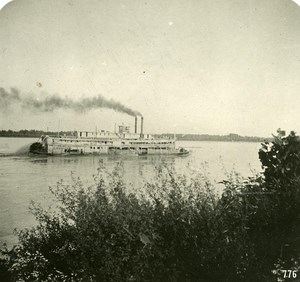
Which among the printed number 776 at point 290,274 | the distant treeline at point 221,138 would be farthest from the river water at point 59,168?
the printed number 776 at point 290,274

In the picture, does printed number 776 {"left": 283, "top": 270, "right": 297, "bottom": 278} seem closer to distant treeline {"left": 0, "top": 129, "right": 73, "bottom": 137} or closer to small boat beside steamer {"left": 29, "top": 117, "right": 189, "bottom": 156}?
small boat beside steamer {"left": 29, "top": 117, "right": 189, "bottom": 156}

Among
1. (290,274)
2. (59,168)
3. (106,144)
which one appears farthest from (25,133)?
(290,274)

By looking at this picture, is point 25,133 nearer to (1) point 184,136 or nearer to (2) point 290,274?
(1) point 184,136

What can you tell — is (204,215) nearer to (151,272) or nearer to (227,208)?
(227,208)

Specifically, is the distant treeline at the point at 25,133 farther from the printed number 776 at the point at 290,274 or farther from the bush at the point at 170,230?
the printed number 776 at the point at 290,274

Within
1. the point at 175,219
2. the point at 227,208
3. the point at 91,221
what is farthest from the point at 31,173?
the point at 227,208
